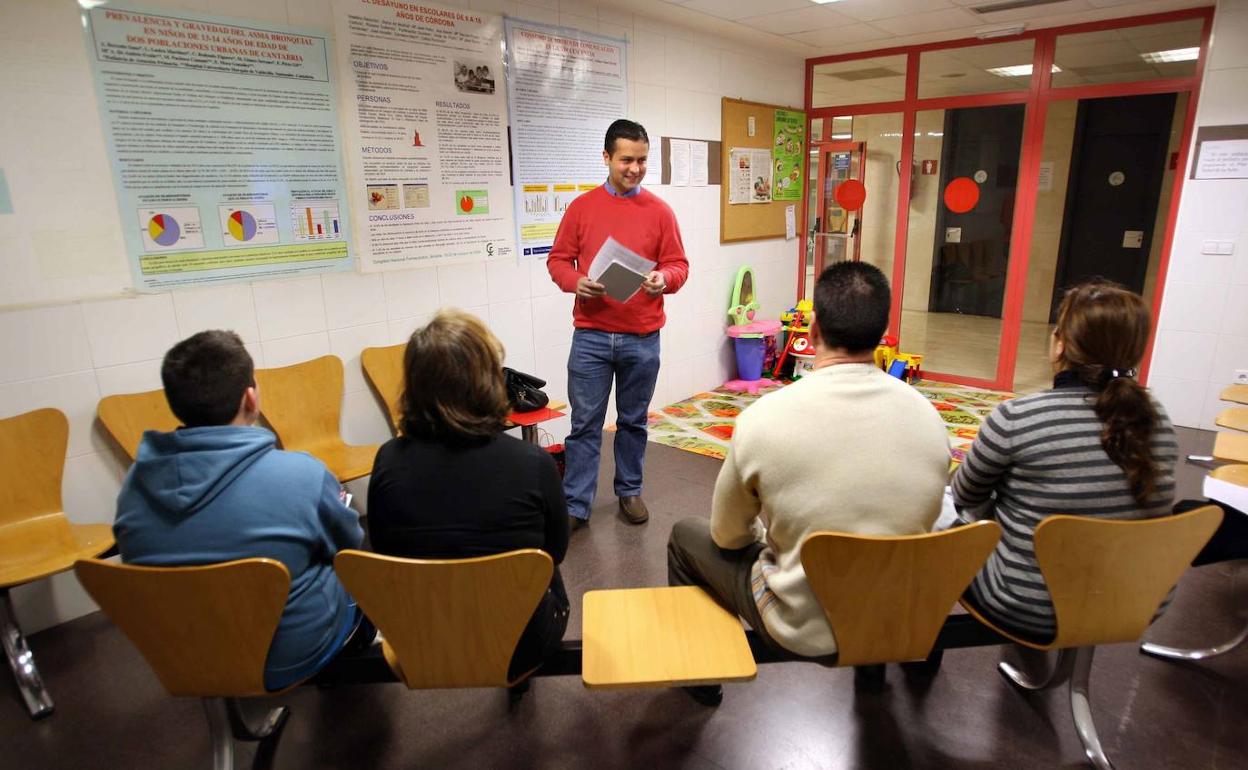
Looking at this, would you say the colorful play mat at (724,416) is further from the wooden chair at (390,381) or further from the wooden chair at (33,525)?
the wooden chair at (33,525)

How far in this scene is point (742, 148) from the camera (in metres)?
5.24

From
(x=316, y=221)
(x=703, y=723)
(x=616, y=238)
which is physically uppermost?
(x=316, y=221)

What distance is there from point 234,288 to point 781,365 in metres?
4.04

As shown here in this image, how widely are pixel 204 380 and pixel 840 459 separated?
134 centimetres

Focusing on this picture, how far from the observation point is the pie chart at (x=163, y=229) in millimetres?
2537

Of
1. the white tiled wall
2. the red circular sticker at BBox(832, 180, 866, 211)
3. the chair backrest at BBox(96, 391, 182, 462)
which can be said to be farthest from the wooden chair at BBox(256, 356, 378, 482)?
the white tiled wall

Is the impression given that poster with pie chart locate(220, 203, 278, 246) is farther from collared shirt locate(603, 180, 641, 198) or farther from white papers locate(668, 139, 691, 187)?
white papers locate(668, 139, 691, 187)

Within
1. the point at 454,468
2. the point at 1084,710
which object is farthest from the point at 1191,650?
the point at 454,468

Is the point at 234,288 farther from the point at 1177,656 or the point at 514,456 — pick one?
the point at 1177,656

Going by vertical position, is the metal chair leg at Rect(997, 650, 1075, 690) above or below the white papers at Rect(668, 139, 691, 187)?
below

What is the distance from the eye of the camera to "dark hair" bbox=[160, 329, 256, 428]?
1424 millimetres

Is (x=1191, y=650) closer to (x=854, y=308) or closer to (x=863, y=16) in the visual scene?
(x=854, y=308)

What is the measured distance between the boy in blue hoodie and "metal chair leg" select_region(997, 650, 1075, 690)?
188 cm

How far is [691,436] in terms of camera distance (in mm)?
4348
